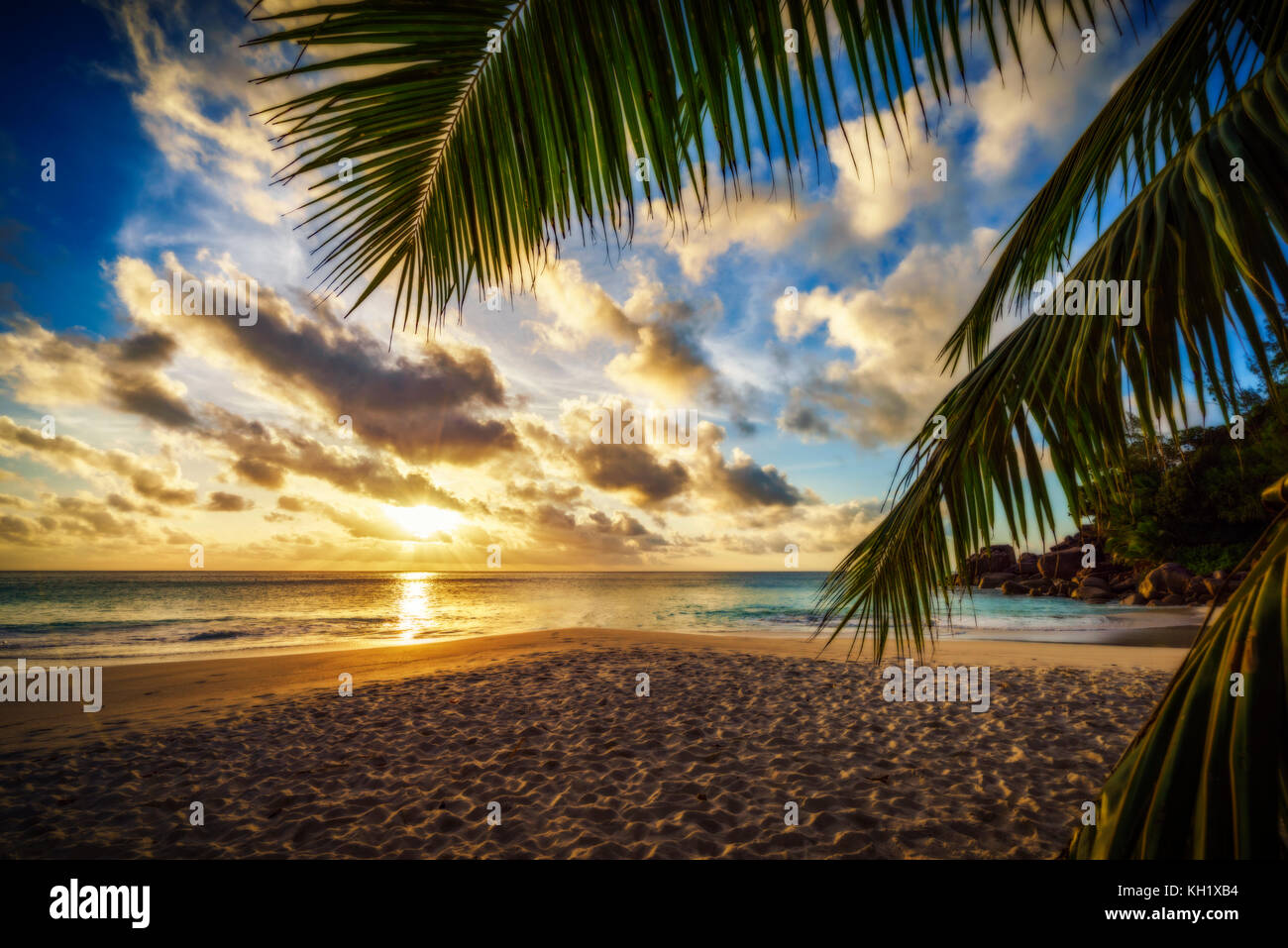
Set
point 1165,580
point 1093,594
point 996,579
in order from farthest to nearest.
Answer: point 996,579
point 1093,594
point 1165,580

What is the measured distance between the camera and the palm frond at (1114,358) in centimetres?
87

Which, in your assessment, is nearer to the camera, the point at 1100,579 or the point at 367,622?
the point at 367,622

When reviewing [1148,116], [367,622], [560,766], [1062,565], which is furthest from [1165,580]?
[367,622]

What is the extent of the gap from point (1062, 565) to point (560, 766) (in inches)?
1634

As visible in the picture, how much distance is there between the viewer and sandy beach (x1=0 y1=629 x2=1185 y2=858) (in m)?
A: 3.45

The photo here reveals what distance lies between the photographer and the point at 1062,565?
3503cm

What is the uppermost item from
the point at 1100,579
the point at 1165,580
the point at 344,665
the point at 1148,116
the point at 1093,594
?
the point at 1148,116

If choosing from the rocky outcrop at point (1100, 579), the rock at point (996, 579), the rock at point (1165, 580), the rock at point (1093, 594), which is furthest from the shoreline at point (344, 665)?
the rock at point (996, 579)

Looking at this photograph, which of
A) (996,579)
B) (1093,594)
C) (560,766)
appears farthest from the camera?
(996,579)

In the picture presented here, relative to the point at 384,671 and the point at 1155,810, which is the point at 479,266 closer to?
the point at 1155,810

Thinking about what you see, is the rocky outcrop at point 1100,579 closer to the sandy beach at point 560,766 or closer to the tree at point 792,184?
the sandy beach at point 560,766

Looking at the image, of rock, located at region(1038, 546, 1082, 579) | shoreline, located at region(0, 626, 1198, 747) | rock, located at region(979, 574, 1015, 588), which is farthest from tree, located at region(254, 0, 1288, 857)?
rock, located at region(979, 574, 1015, 588)

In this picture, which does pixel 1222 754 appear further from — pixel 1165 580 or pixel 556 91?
pixel 1165 580
